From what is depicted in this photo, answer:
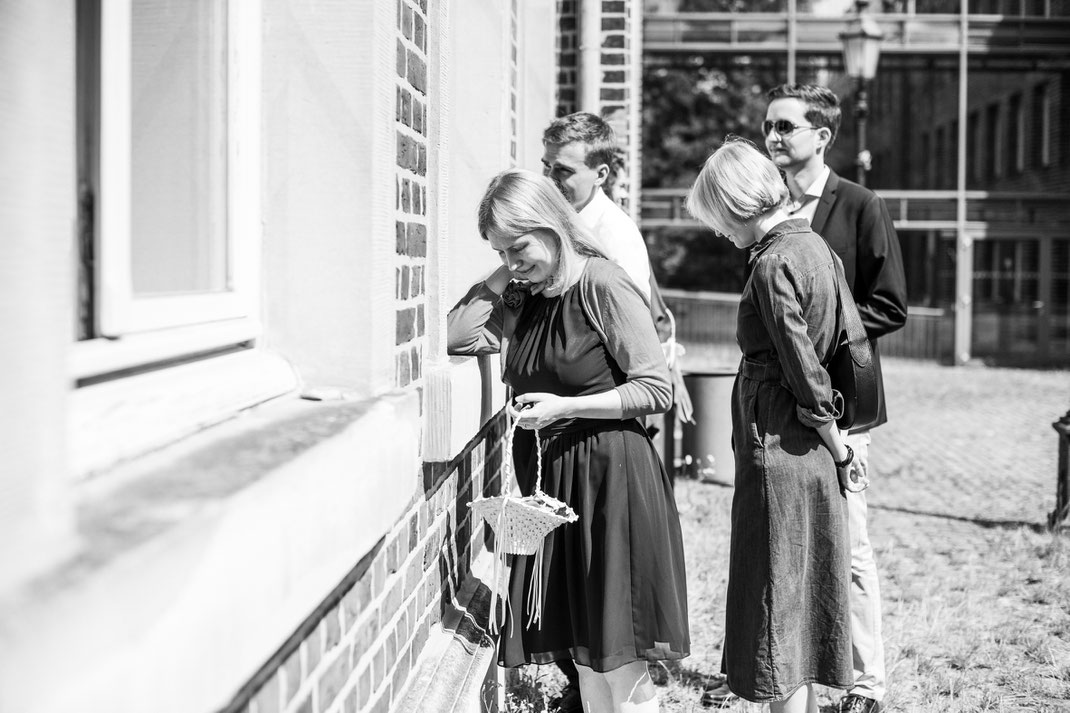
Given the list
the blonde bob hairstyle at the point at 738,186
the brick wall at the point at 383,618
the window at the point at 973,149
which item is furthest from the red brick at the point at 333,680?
the window at the point at 973,149

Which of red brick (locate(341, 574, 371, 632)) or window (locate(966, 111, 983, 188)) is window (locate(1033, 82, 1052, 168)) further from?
red brick (locate(341, 574, 371, 632))

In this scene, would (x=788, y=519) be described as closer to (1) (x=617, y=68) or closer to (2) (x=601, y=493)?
(2) (x=601, y=493)

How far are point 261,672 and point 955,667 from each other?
4.01m

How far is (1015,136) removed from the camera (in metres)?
31.1

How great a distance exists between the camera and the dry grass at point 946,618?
14.8 ft

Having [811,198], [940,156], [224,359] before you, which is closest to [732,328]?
[940,156]

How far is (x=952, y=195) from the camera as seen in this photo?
2428 centimetres

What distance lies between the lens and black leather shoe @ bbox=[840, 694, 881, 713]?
4188 mm

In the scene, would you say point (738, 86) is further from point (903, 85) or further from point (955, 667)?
point (955, 667)

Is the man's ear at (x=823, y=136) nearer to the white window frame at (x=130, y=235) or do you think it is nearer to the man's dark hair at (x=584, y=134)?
the man's dark hair at (x=584, y=134)

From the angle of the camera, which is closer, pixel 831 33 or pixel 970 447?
pixel 970 447

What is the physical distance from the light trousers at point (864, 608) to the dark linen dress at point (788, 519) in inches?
23.2

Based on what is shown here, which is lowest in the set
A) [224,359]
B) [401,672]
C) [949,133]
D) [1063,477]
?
[1063,477]

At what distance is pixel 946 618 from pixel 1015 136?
28580 millimetres
